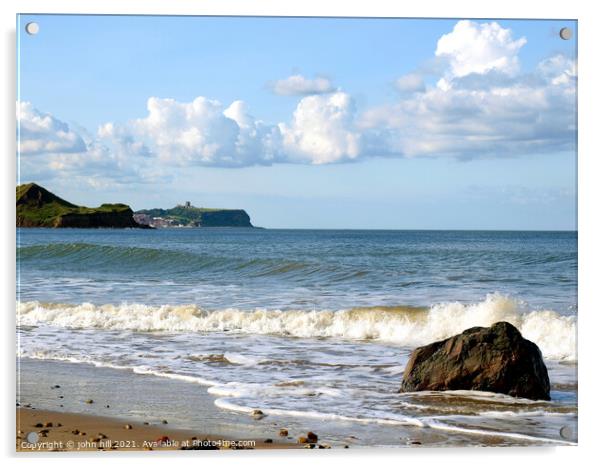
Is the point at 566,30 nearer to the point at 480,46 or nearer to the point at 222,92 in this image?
the point at 480,46

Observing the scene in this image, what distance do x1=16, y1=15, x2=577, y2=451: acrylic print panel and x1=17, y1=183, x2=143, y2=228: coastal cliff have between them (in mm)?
22

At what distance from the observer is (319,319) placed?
708 centimetres

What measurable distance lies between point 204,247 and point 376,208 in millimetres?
3722

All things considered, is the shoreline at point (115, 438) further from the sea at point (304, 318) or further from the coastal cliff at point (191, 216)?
the coastal cliff at point (191, 216)

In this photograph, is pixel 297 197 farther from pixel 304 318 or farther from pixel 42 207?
pixel 42 207

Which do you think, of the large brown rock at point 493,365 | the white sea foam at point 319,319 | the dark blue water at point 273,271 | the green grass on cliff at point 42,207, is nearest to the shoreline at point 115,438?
the large brown rock at point 493,365

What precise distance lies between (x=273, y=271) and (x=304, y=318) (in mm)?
1979

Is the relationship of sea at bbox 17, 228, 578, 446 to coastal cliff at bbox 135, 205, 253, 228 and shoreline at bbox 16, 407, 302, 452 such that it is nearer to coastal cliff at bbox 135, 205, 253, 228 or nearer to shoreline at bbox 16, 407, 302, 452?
coastal cliff at bbox 135, 205, 253, 228

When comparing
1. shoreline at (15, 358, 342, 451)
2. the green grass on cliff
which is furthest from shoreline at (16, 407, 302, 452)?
the green grass on cliff

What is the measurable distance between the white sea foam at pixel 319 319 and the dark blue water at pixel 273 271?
0.51 ft

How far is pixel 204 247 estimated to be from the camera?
29.9 feet

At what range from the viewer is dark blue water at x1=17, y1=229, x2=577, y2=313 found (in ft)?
21.9

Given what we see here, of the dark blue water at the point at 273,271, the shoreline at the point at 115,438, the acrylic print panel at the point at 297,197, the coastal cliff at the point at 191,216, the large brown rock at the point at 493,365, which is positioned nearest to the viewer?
the shoreline at the point at 115,438

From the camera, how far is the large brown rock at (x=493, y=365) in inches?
196
